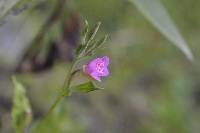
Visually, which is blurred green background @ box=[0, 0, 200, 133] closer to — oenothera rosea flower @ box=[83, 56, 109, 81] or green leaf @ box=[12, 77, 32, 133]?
green leaf @ box=[12, 77, 32, 133]

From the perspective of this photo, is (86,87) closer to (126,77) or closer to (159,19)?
(159,19)

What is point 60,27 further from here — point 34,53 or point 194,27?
point 194,27

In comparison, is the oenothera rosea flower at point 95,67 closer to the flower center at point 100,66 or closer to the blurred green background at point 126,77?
the flower center at point 100,66

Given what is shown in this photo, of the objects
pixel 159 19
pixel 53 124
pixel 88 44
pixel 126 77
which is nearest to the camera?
pixel 88 44

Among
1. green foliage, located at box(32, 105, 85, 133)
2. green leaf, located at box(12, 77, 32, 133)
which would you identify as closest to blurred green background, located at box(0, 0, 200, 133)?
green foliage, located at box(32, 105, 85, 133)

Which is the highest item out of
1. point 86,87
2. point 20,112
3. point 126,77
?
point 126,77

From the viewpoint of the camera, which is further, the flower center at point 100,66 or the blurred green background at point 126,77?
the blurred green background at point 126,77

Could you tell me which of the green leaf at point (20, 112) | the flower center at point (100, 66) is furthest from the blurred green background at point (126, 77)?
the flower center at point (100, 66)

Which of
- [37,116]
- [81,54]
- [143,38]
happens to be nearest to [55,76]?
[37,116]

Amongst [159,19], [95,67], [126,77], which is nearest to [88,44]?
[95,67]
